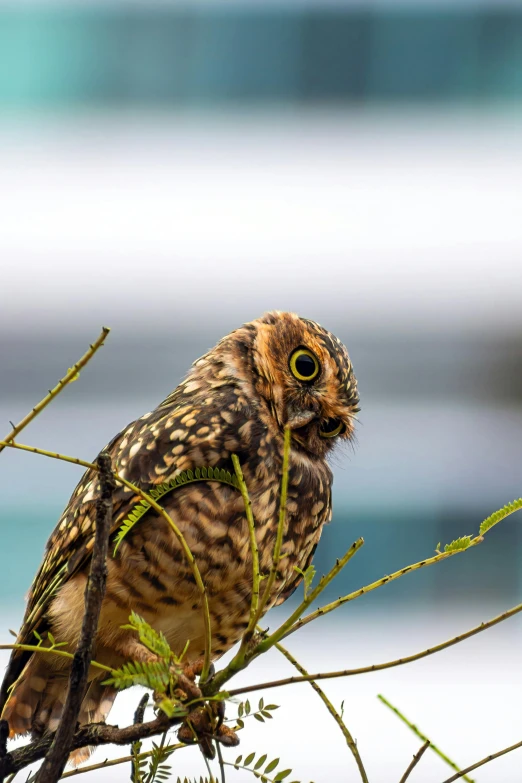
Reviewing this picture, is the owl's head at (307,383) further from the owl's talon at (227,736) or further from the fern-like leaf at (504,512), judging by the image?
the fern-like leaf at (504,512)

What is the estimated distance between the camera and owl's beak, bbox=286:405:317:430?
1959 millimetres

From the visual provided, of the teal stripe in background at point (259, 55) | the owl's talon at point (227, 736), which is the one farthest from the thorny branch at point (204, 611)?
the teal stripe in background at point (259, 55)

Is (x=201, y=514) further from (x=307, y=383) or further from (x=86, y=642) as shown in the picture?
(x=86, y=642)

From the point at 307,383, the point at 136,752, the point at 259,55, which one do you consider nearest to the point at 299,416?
the point at 307,383

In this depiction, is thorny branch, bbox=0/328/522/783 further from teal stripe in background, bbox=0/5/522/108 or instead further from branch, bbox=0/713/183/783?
teal stripe in background, bbox=0/5/522/108

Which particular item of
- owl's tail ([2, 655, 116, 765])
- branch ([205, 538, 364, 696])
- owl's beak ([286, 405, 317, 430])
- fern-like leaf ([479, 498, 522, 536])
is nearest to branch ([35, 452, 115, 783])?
branch ([205, 538, 364, 696])

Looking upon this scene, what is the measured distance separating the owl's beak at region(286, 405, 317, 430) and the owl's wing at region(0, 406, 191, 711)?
202 mm

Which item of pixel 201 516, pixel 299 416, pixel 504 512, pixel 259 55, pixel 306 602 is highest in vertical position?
pixel 259 55

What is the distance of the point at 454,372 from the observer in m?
10.6

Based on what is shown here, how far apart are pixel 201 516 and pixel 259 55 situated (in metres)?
9.98

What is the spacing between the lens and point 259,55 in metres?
11.0

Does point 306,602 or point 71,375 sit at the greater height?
point 71,375

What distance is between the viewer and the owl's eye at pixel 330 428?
2.00 metres

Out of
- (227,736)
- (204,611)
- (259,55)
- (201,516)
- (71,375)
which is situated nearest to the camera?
(71,375)
